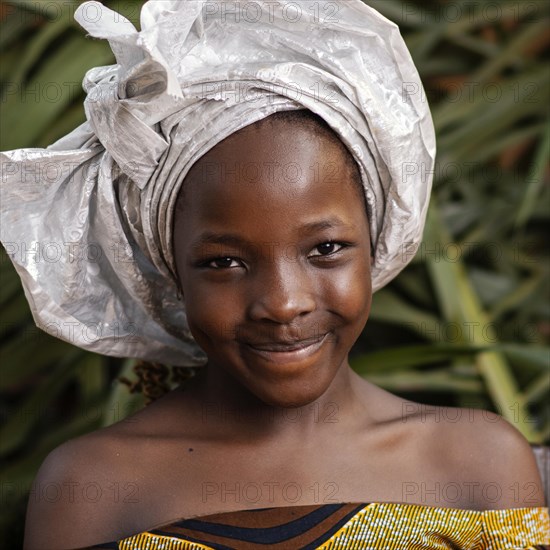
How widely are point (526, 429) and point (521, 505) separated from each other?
490 millimetres

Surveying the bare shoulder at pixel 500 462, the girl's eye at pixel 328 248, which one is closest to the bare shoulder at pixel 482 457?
the bare shoulder at pixel 500 462

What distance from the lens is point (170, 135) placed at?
3.69 ft

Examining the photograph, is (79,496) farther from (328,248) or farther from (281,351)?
(328,248)

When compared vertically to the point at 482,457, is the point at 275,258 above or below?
above

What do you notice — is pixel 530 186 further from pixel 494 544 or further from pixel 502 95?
pixel 494 544

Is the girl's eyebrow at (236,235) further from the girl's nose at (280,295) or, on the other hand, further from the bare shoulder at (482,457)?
the bare shoulder at (482,457)

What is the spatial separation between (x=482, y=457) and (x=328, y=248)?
1.33 feet

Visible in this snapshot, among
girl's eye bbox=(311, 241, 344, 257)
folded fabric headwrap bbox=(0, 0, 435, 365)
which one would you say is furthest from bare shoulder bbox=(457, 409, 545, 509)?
girl's eye bbox=(311, 241, 344, 257)

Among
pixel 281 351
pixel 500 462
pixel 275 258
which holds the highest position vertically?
pixel 275 258

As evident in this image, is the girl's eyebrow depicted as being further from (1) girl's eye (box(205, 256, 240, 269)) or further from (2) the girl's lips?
(2) the girl's lips

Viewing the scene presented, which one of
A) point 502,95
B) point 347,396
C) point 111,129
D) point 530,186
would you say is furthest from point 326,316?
point 502,95

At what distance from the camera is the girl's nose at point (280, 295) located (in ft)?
3.51

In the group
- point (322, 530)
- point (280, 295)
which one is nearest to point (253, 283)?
point (280, 295)

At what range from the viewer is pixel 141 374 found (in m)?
1.45
